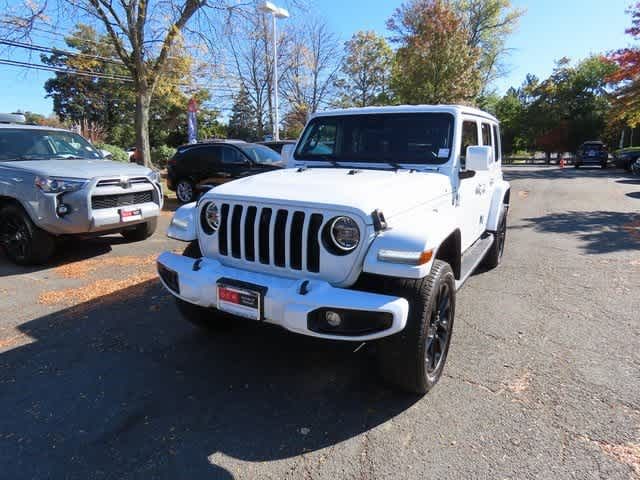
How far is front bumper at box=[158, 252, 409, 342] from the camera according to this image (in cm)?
227

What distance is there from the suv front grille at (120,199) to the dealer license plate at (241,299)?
3.80 metres

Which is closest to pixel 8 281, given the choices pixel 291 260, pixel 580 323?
pixel 291 260

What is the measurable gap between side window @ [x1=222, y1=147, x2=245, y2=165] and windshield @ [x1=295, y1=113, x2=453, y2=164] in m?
6.36

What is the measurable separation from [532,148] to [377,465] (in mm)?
44613

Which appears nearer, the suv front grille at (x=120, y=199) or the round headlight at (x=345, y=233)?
the round headlight at (x=345, y=233)

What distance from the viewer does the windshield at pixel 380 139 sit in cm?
373

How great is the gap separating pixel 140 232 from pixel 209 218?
456cm

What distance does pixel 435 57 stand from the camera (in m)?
22.1

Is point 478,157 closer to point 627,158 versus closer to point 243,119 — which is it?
point 627,158

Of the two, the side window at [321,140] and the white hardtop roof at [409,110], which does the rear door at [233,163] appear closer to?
the side window at [321,140]

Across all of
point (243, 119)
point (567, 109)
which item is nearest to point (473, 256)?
point (567, 109)

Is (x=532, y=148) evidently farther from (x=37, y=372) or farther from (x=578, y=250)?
(x=37, y=372)

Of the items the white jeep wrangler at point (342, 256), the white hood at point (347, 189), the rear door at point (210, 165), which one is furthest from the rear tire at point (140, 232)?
the white hood at point (347, 189)

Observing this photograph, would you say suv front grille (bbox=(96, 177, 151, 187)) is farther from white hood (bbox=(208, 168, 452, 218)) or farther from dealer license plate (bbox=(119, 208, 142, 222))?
white hood (bbox=(208, 168, 452, 218))
